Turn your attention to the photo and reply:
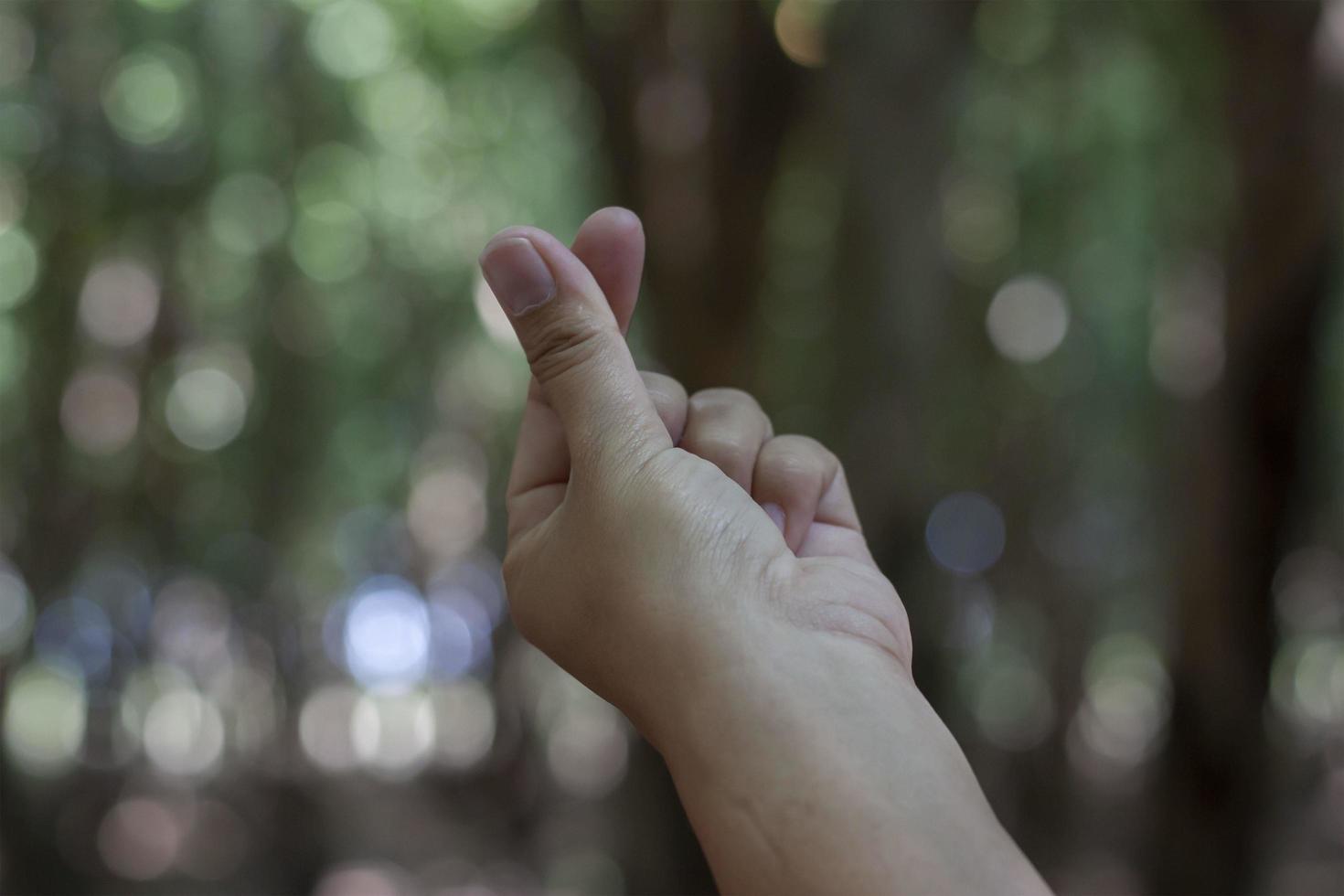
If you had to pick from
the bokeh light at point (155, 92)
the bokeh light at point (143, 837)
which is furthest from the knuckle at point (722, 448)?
the bokeh light at point (155, 92)

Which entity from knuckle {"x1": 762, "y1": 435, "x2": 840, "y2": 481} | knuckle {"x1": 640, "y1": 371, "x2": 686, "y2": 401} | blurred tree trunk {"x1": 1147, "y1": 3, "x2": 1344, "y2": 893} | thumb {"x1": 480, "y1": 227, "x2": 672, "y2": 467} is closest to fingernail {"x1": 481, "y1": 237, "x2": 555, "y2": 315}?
thumb {"x1": 480, "y1": 227, "x2": 672, "y2": 467}

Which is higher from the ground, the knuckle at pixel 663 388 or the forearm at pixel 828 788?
the knuckle at pixel 663 388

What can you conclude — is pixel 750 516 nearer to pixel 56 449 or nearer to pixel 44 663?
pixel 56 449

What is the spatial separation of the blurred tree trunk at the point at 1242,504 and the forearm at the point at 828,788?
3.42 meters

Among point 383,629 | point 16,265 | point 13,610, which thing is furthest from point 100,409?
point 383,629

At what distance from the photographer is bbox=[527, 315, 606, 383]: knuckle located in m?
1.38

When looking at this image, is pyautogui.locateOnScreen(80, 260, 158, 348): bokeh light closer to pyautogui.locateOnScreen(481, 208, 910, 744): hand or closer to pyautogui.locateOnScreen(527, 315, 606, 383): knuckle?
pyautogui.locateOnScreen(481, 208, 910, 744): hand

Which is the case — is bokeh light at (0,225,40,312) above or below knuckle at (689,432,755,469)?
below

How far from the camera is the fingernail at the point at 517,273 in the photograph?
1364mm

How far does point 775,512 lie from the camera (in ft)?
4.98

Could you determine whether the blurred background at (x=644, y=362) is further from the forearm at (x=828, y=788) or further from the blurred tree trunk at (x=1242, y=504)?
the forearm at (x=828, y=788)

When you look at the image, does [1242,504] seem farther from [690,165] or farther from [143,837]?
[143,837]

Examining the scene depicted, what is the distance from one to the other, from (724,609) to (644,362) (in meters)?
3.08

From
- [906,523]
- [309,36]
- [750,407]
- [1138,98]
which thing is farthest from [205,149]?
[750,407]
